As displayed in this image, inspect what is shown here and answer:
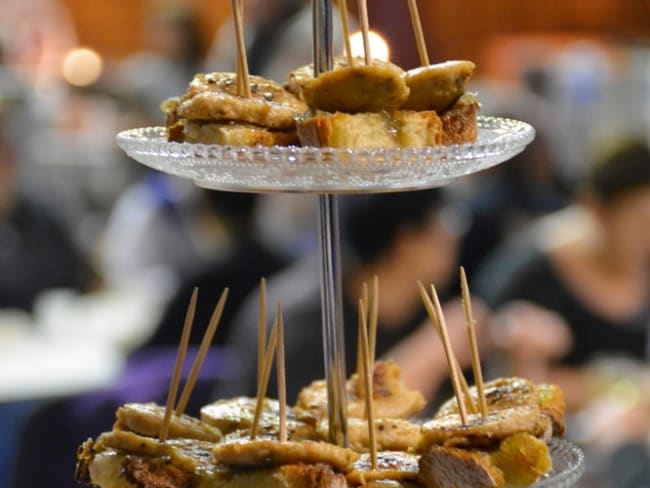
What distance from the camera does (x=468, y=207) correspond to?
3.28 meters

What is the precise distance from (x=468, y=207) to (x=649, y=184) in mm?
616

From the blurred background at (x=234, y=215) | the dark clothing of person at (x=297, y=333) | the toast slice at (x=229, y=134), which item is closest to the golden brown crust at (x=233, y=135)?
the toast slice at (x=229, y=134)

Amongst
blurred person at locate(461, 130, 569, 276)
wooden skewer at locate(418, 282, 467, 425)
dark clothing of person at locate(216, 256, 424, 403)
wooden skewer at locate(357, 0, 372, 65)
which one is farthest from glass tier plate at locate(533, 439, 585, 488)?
blurred person at locate(461, 130, 569, 276)

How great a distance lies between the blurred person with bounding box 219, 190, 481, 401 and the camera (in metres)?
2.69

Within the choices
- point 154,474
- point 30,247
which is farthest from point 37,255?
point 154,474

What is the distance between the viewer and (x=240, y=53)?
1084 mm

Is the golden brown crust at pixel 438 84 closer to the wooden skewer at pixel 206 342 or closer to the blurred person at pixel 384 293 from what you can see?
the wooden skewer at pixel 206 342

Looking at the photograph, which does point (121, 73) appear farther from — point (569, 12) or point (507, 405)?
point (507, 405)

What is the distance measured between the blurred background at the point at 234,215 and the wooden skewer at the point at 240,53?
1.31 meters

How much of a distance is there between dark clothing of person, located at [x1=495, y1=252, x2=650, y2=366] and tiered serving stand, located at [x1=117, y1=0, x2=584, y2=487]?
1.73 metres

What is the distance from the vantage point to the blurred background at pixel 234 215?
2793 mm

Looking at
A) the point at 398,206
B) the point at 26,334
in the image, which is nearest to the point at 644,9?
the point at 398,206

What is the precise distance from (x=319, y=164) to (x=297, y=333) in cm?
171

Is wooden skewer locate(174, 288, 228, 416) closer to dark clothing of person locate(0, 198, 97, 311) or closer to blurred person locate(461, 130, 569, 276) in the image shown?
blurred person locate(461, 130, 569, 276)
